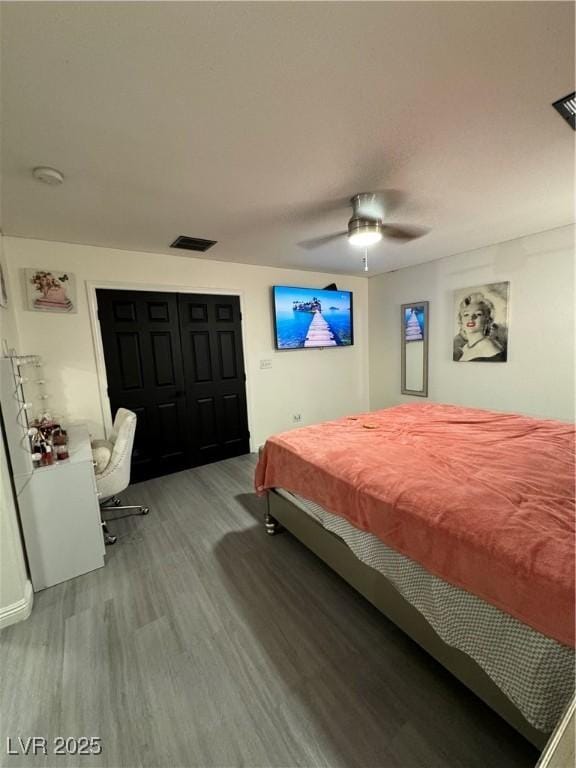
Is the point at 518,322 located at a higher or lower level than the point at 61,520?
higher

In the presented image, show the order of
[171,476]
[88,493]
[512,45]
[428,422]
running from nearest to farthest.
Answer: [512,45], [88,493], [428,422], [171,476]

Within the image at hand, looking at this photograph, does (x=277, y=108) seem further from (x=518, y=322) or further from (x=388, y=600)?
(x=518, y=322)

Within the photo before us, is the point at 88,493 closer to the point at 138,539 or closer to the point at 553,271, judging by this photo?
the point at 138,539

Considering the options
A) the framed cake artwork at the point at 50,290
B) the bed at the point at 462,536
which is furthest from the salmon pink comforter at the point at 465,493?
the framed cake artwork at the point at 50,290

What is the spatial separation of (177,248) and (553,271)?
3757 millimetres

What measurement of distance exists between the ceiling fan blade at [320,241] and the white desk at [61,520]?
260 cm

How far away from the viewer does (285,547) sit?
214cm

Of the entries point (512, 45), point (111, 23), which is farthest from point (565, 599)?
point (111, 23)

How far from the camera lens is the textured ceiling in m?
0.94

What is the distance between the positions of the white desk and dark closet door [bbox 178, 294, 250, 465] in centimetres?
156

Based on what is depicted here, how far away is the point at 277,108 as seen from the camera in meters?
1.29

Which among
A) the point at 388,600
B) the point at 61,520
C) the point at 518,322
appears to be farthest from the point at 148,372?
the point at 518,322

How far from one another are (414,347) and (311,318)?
1.53 m

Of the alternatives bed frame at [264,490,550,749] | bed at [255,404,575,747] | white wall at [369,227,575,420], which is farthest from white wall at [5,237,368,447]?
bed frame at [264,490,550,749]
